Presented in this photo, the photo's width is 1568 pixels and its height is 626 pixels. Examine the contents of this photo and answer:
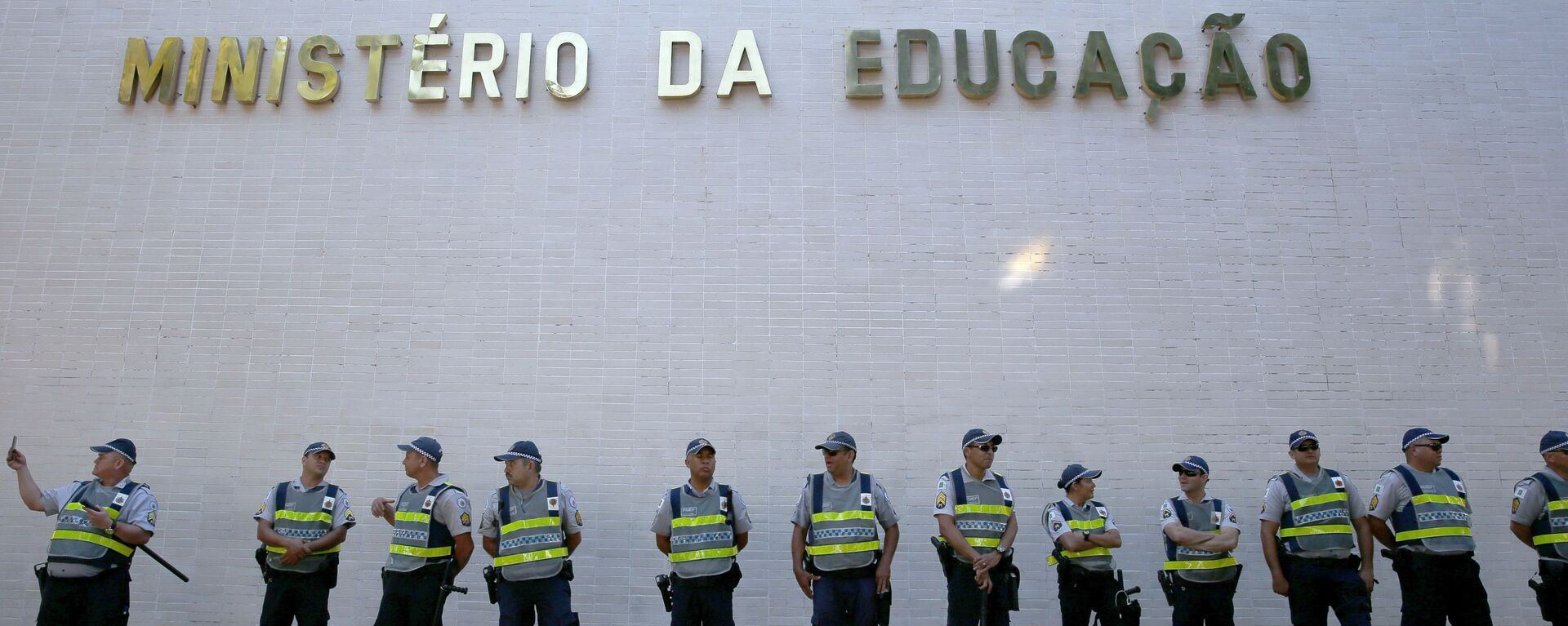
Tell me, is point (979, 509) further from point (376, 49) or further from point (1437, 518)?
point (376, 49)

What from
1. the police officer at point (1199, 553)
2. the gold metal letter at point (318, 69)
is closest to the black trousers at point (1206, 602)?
the police officer at point (1199, 553)

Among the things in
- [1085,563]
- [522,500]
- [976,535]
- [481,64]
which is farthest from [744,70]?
[1085,563]

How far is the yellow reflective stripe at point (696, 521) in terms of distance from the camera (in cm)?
719

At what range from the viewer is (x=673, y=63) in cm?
988

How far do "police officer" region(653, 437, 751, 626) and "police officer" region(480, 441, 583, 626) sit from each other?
0.72 metres

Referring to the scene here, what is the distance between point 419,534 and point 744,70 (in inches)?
199

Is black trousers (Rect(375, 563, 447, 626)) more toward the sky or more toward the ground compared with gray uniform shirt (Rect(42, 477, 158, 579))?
more toward the ground

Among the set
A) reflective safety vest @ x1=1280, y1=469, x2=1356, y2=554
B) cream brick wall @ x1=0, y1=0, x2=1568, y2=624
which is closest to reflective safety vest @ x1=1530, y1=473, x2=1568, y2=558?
reflective safety vest @ x1=1280, y1=469, x2=1356, y2=554

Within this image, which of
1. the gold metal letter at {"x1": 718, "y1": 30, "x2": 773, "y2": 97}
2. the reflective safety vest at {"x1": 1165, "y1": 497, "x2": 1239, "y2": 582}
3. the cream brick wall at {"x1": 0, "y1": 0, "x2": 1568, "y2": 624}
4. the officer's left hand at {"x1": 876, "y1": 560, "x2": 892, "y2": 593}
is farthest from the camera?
the gold metal letter at {"x1": 718, "y1": 30, "x2": 773, "y2": 97}

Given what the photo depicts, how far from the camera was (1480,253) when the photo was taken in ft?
31.0

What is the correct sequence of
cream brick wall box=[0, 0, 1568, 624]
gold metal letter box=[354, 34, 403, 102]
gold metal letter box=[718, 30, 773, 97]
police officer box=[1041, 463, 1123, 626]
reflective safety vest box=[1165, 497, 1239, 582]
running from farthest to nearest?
gold metal letter box=[354, 34, 403, 102] → gold metal letter box=[718, 30, 773, 97] → cream brick wall box=[0, 0, 1568, 624] → reflective safety vest box=[1165, 497, 1239, 582] → police officer box=[1041, 463, 1123, 626]

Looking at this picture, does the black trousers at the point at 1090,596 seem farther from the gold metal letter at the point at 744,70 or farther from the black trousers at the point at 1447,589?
the gold metal letter at the point at 744,70

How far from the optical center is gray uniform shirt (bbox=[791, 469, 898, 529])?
7164 mm

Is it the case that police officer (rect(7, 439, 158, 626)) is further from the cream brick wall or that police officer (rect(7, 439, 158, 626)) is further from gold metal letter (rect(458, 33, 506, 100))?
gold metal letter (rect(458, 33, 506, 100))
